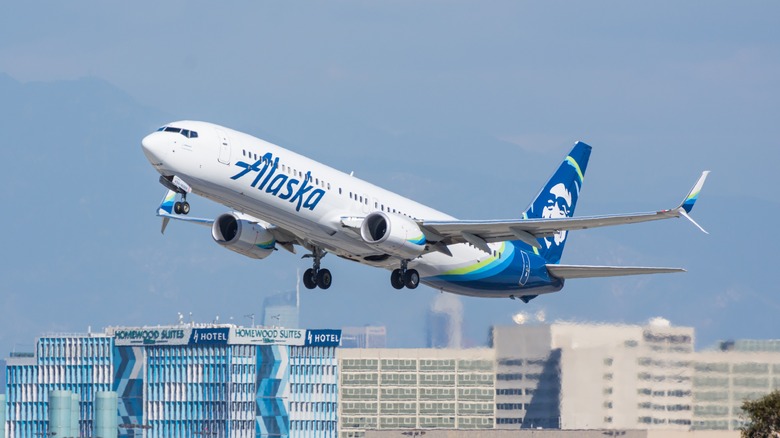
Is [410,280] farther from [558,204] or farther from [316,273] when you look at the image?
[558,204]

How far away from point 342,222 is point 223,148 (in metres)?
5.33

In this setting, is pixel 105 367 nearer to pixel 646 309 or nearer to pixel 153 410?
pixel 153 410

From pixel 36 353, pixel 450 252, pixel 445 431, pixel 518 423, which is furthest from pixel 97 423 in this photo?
pixel 450 252

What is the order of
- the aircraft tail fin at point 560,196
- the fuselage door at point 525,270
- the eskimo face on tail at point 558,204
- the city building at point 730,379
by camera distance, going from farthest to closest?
the city building at point 730,379
the eskimo face on tail at point 558,204
the aircraft tail fin at point 560,196
the fuselage door at point 525,270

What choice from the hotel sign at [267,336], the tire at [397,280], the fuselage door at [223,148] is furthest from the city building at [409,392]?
the fuselage door at [223,148]

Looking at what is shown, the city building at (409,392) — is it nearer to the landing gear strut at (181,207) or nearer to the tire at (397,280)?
the tire at (397,280)

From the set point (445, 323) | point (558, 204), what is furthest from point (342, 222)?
point (445, 323)

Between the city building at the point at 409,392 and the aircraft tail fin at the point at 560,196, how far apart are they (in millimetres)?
22939

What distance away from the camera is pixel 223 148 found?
195 feet

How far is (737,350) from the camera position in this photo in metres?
81.8

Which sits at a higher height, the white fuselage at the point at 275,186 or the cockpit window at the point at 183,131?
the cockpit window at the point at 183,131

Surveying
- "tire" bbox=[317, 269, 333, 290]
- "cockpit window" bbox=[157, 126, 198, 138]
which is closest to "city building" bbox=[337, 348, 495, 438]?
"tire" bbox=[317, 269, 333, 290]

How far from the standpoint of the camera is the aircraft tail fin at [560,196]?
74938mm

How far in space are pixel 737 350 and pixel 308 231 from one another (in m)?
27.7
